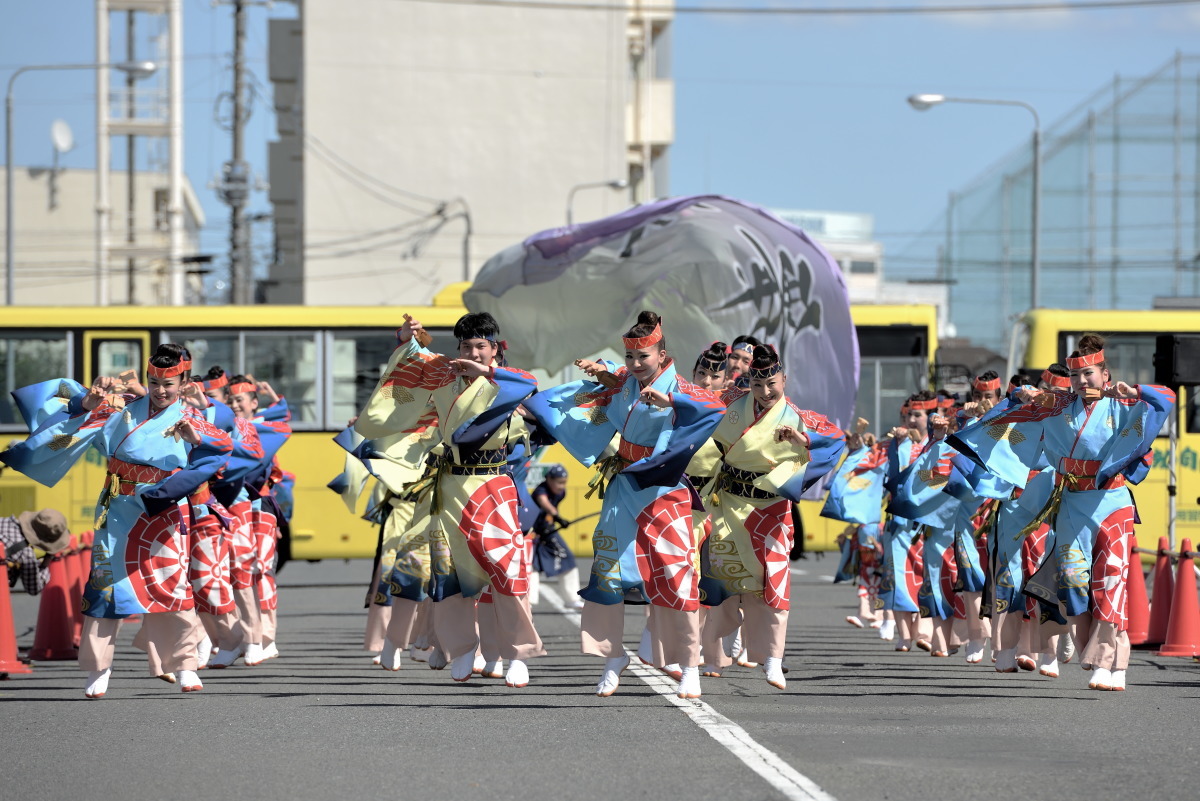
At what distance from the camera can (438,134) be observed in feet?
131

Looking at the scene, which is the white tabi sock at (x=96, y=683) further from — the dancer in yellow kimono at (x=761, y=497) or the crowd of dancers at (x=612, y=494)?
the dancer in yellow kimono at (x=761, y=497)

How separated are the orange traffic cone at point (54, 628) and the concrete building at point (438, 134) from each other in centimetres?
2852

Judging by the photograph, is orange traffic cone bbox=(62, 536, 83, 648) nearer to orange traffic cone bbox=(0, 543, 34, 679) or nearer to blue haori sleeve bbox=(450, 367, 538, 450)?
orange traffic cone bbox=(0, 543, 34, 679)

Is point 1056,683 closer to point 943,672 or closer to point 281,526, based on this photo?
point 943,672

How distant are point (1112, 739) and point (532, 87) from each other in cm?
3475

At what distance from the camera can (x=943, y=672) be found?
31.1 feet

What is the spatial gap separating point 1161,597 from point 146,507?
635 centimetres

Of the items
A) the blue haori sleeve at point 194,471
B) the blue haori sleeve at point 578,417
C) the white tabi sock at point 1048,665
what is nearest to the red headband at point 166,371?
the blue haori sleeve at point 194,471

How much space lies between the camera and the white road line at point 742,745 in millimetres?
5609

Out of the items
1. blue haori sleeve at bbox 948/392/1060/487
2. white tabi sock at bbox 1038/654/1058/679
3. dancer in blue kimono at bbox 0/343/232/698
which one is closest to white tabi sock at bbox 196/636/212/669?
dancer in blue kimono at bbox 0/343/232/698

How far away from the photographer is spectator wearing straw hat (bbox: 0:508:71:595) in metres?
11.0

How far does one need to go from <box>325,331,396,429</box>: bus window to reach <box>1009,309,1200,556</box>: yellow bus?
22.1 feet

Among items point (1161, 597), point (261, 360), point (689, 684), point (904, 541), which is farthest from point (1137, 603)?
point (261, 360)

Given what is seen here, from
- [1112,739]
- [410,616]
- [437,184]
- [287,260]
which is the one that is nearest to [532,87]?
[437,184]
